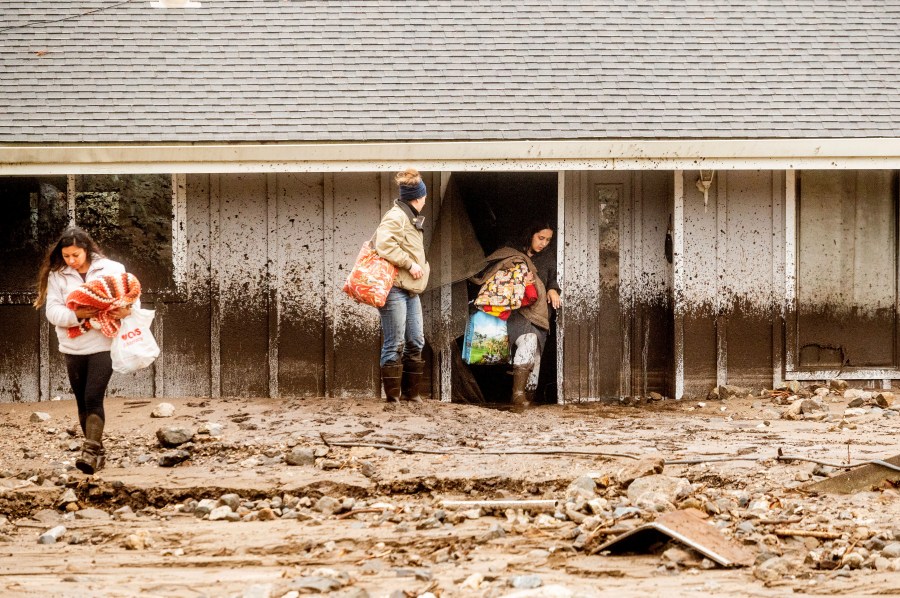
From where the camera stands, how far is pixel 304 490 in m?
6.96

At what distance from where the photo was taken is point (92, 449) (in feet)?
24.5

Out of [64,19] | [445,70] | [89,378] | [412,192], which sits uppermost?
[64,19]

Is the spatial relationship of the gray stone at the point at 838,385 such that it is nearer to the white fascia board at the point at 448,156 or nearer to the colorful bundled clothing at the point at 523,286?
the white fascia board at the point at 448,156

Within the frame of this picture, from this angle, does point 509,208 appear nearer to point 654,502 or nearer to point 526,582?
point 654,502

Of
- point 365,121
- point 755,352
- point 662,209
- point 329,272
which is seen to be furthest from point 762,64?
point 329,272

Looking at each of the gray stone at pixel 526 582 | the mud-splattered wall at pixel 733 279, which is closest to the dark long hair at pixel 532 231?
the mud-splattered wall at pixel 733 279

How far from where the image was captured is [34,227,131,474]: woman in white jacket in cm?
747

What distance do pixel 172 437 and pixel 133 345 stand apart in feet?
2.93

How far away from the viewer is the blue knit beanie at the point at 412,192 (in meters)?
9.36

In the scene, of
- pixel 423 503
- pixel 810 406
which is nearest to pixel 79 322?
pixel 423 503

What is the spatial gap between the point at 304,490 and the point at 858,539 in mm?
3172

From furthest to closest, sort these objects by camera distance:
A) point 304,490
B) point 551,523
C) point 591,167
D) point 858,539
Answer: point 591,167 → point 304,490 → point 551,523 → point 858,539

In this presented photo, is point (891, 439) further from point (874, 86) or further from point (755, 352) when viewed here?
point (874, 86)

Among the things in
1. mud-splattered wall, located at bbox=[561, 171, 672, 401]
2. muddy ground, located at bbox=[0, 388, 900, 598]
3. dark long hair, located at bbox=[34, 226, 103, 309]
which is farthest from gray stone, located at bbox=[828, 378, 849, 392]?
dark long hair, located at bbox=[34, 226, 103, 309]
